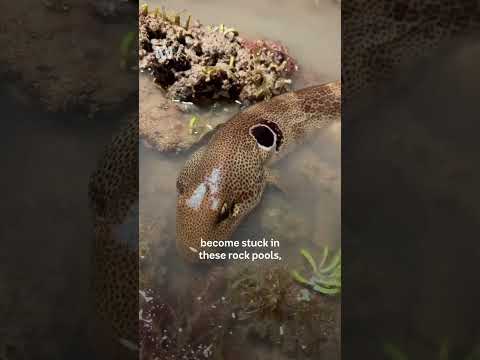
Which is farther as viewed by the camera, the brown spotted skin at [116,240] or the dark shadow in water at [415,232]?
the dark shadow in water at [415,232]

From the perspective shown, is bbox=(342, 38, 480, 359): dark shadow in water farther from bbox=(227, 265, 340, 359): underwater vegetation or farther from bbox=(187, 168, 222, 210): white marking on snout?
bbox=(187, 168, 222, 210): white marking on snout

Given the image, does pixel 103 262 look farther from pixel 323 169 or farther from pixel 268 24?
pixel 268 24

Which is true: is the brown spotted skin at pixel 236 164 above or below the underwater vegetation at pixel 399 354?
above

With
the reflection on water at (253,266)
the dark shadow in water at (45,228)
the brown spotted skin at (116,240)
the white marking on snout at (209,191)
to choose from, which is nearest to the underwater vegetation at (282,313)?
the reflection on water at (253,266)

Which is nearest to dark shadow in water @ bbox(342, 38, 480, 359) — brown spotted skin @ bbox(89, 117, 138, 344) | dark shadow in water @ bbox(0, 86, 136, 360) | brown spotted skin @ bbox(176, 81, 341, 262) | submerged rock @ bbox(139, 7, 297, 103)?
brown spotted skin @ bbox(176, 81, 341, 262)

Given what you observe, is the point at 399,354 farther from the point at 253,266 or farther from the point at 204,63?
the point at 204,63

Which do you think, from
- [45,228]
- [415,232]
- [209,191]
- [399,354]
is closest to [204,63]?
[209,191]

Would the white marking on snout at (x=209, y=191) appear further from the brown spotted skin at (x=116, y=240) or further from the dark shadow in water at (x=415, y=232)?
the dark shadow in water at (x=415, y=232)
